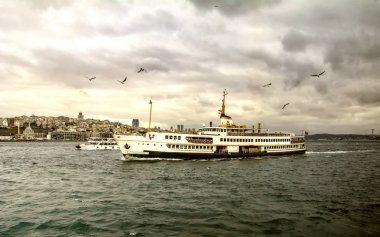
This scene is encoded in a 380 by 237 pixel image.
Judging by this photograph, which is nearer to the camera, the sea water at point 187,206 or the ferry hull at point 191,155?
the sea water at point 187,206

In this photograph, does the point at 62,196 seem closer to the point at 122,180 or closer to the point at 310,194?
the point at 122,180

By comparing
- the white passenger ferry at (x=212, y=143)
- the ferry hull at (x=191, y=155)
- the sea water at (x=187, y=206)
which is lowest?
the sea water at (x=187, y=206)

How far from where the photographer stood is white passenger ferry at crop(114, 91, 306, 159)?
53281 mm

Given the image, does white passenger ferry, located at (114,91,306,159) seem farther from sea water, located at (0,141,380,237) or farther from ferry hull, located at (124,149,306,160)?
sea water, located at (0,141,380,237)

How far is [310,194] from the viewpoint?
2922cm

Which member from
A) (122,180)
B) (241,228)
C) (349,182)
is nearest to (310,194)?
(349,182)

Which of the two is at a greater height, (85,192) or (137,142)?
(137,142)

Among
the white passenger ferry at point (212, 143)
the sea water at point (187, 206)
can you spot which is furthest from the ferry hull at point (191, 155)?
the sea water at point (187, 206)

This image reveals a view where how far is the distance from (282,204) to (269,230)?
22.2 ft

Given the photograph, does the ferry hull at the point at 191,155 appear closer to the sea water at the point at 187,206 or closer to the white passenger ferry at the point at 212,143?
the white passenger ferry at the point at 212,143

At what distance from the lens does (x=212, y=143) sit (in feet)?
195

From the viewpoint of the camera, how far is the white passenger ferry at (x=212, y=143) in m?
53.3

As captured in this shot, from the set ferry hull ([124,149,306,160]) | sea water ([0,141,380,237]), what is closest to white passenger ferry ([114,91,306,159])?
ferry hull ([124,149,306,160])

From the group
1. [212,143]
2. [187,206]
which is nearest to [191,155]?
[212,143]
